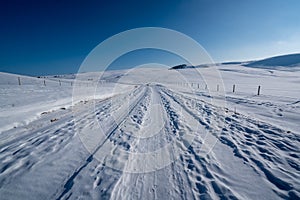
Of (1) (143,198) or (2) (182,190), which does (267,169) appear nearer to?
(2) (182,190)

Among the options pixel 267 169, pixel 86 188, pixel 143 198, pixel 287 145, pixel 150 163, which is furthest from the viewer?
pixel 287 145

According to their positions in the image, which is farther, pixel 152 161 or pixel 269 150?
pixel 269 150

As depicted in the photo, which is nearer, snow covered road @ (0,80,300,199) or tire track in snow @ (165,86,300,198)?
snow covered road @ (0,80,300,199)

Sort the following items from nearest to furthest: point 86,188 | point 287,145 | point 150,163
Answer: point 86,188, point 150,163, point 287,145

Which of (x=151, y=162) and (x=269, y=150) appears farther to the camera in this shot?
(x=269, y=150)

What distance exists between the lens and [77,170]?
367 cm

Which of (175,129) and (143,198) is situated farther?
(175,129)

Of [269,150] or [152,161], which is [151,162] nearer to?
[152,161]

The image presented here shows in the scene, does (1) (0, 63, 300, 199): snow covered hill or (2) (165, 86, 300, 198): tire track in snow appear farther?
(2) (165, 86, 300, 198): tire track in snow

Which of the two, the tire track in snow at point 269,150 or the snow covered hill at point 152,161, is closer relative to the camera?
the snow covered hill at point 152,161

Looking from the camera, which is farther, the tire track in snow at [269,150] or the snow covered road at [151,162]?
the tire track in snow at [269,150]

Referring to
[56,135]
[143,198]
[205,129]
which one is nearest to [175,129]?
[205,129]

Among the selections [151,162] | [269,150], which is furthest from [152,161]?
[269,150]

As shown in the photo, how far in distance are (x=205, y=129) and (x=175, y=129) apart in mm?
1080
